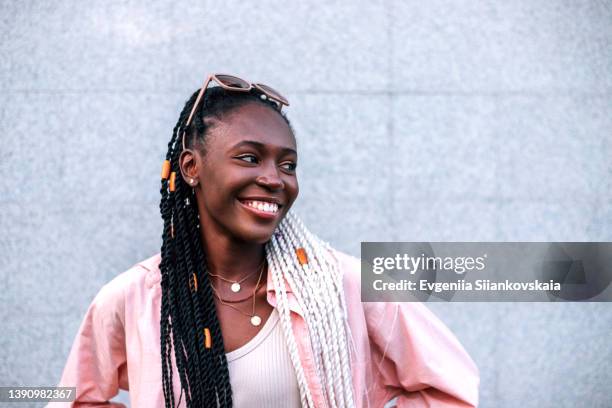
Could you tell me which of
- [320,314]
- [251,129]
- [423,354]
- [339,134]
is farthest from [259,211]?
[339,134]

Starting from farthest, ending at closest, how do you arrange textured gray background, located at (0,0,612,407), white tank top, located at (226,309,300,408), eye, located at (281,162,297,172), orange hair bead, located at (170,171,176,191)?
textured gray background, located at (0,0,612,407), orange hair bead, located at (170,171,176,191), eye, located at (281,162,297,172), white tank top, located at (226,309,300,408)

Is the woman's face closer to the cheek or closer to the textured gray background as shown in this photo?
the cheek

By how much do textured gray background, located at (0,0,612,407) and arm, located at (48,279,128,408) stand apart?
1.39 meters

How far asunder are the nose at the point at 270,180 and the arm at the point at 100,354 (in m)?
0.55

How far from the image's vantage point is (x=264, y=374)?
1.82 meters

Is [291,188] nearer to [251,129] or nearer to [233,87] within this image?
[251,129]

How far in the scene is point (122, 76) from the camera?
3.46m

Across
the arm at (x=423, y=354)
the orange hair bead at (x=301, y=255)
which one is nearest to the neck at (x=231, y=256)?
the orange hair bead at (x=301, y=255)

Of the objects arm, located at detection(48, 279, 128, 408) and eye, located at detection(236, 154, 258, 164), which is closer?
eye, located at detection(236, 154, 258, 164)

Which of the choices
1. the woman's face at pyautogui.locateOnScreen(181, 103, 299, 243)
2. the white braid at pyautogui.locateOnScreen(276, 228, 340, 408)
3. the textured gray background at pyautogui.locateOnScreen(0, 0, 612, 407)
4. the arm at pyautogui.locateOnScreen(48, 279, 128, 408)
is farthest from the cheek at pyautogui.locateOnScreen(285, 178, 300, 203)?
the textured gray background at pyautogui.locateOnScreen(0, 0, 612, 407)

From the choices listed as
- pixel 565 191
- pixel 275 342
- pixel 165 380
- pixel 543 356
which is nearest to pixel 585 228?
pixel 565 191

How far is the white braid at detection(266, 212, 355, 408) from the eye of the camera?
186 centimetres

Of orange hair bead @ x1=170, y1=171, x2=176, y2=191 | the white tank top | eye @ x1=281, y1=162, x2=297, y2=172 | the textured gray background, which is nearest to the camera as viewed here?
the white tank top

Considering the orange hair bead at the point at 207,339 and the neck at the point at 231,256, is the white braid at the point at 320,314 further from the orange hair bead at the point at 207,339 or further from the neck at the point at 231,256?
the orange hair bead at the point at 207,339
